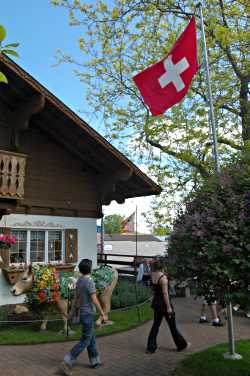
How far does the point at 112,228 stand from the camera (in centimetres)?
10762

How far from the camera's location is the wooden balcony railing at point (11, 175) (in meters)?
10.0

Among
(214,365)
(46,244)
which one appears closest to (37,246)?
(46,244)

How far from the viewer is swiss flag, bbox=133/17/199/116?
759 centimetres

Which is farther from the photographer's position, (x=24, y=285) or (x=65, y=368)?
(x=24, y=285)

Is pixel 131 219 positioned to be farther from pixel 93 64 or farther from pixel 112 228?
pixel 112 228

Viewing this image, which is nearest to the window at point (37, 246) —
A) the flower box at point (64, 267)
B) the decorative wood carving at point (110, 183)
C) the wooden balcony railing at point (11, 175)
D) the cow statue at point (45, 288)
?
the flower box at point (64, 267)

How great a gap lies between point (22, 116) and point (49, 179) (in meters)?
2.33

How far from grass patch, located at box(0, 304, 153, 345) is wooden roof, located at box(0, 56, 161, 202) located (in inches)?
170

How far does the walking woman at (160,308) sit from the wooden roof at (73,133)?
5251mm

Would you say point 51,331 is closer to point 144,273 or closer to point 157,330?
point 157,330

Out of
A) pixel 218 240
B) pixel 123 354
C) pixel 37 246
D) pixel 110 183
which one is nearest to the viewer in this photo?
pixel 218 240

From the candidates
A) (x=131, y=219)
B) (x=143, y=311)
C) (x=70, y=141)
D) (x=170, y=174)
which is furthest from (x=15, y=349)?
(x=131, y=219)

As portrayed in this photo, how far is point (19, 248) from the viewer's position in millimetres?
11641

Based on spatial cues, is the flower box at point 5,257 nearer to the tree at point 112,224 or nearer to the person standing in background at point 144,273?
the person standing in background at point 144,273
